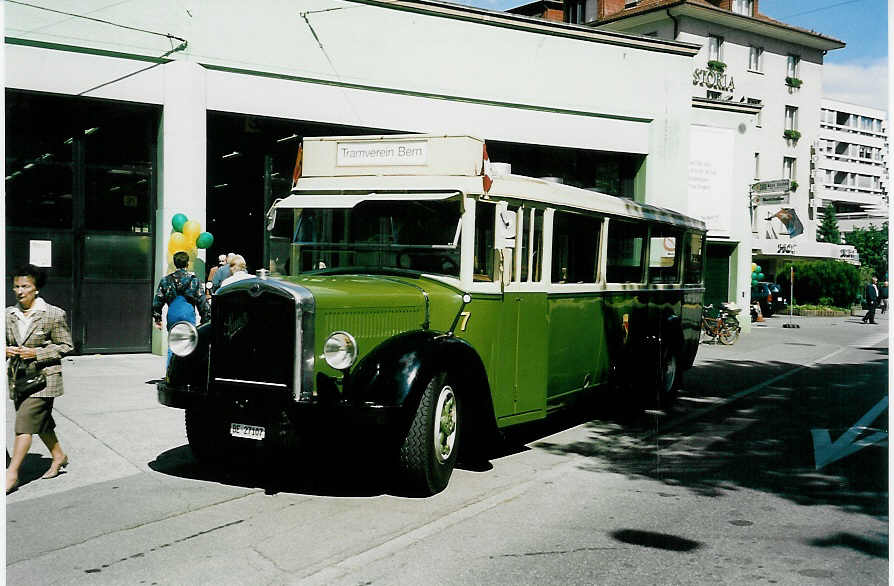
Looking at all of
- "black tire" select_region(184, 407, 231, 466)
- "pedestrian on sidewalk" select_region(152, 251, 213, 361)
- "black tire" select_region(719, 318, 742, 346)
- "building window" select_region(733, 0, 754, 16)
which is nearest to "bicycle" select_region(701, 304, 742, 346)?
"black tire" select_region(719, 318, 742, 346)

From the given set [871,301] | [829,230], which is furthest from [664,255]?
[829,230]

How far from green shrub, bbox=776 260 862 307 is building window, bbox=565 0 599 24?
1795 cm

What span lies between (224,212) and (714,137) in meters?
14.2

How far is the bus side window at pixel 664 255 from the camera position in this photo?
1085 centimetres

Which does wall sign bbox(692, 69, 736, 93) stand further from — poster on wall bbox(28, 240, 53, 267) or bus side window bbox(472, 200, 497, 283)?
bus side window bbox(472, 200, 497, 283)

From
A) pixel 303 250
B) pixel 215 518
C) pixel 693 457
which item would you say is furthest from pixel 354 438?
pixel 693 457

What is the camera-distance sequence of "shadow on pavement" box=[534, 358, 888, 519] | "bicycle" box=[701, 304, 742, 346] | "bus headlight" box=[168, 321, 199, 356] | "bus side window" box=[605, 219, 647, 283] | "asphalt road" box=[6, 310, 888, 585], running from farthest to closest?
"bicycle" box=[701, 304, 742, 346], "bus side window" box=[605, 219, 647, 283], "shadow on pavement" box=[534, 358, 888, 519], "bus headlight" box=[168, 321, 199, 356], "asphalt road" box=[6, 310, 888, 585]

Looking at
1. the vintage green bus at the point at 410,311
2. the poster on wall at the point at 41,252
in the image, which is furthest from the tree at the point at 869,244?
the vintage green bus at the point at 410,311

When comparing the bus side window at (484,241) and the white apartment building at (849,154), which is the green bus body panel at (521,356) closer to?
the bus side window at (484,241)

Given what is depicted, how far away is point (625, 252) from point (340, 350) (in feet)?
16.2

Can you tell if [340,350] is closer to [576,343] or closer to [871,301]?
[576,343]

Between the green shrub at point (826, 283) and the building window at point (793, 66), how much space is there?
1111 centimetres

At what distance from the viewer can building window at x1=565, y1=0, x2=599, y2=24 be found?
48781 millimetres

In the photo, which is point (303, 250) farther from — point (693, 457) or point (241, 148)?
point (241, 148)
